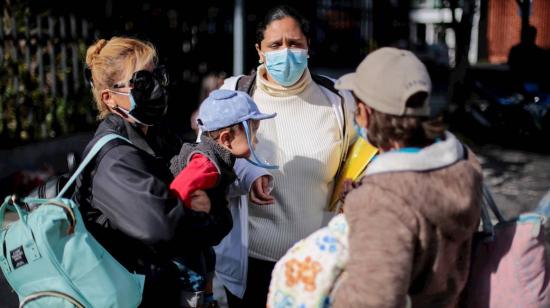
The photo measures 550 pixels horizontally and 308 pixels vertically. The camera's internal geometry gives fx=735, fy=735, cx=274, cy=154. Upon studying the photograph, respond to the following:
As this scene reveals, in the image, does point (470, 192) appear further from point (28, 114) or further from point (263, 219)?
point (28, 114)

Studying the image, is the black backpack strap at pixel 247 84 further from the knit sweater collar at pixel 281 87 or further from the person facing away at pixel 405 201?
the person facing away at pixel 405 201

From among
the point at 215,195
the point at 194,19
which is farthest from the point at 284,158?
the point at 194,19

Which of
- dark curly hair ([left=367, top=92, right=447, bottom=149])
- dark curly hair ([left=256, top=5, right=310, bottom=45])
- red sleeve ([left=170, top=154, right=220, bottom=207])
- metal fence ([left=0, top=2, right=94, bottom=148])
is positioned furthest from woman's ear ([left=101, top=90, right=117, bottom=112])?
metal fence ([left=0, top=2, right=94, bottom=148])

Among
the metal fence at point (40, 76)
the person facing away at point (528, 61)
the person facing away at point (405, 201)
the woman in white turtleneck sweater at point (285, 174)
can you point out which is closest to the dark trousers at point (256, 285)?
the woman in white turtleneck sweater at point (285, 174)

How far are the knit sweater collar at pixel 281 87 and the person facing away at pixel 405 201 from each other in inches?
35.8

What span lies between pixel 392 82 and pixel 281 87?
42.6 inches

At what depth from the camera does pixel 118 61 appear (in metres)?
2.58

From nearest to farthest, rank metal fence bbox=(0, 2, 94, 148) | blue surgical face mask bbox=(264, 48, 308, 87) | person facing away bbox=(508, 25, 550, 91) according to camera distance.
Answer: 1. blue surgical face mask bbox=(264, 48, 308, 87)
2. metal fence bbox=(0, 2, 94, 148)
3. person facing away bbox=(508, 25, 550, 91)

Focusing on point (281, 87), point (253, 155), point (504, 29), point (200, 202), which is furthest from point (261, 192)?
point (504, 29)

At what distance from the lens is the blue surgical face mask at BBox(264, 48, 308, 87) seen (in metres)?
2.96

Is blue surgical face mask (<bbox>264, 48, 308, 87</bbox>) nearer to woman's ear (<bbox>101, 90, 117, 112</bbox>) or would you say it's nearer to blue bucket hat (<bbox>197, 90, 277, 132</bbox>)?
blue bucket hat (<bbox>197, 90, 277, 132</bbox>)

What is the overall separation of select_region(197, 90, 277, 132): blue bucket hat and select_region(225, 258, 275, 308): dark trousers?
644mm

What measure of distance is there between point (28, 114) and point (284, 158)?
5975 millimetres

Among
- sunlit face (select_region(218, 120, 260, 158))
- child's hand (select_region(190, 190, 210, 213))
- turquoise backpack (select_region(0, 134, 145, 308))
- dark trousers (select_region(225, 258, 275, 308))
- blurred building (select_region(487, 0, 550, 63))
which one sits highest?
sunlit face (select_region(218, 120, 260, 158))
